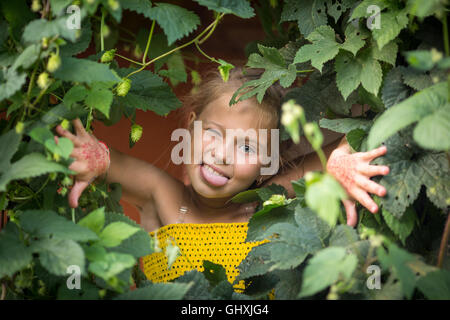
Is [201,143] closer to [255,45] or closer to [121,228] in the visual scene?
[255,45]

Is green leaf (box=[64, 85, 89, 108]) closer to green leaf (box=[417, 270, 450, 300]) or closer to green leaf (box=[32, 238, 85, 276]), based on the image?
green leaf (box=[32, 238, 85, 276])

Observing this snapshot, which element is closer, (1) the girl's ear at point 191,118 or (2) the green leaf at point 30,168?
(2) the green leaf at point 30,168

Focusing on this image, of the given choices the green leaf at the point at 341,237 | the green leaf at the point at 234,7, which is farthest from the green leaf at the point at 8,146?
the green leaf at the point at 341,237

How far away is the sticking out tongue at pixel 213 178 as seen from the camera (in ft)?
5.15

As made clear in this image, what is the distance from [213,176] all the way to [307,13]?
56cm

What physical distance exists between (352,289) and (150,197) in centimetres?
99

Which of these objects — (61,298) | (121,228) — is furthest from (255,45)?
(61,298)

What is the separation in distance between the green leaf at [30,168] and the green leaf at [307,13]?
0.73 metres

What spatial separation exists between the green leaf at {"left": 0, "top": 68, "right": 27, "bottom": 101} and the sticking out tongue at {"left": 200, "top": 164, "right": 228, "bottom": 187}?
0.73 meters

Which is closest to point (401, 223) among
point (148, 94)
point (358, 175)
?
point (358, 175)

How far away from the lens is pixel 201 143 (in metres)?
1.62

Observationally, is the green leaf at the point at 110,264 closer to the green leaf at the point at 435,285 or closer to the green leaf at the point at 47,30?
the green leaf at the point at 47,30

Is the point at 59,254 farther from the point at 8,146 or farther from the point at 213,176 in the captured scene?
the point at 213,176
